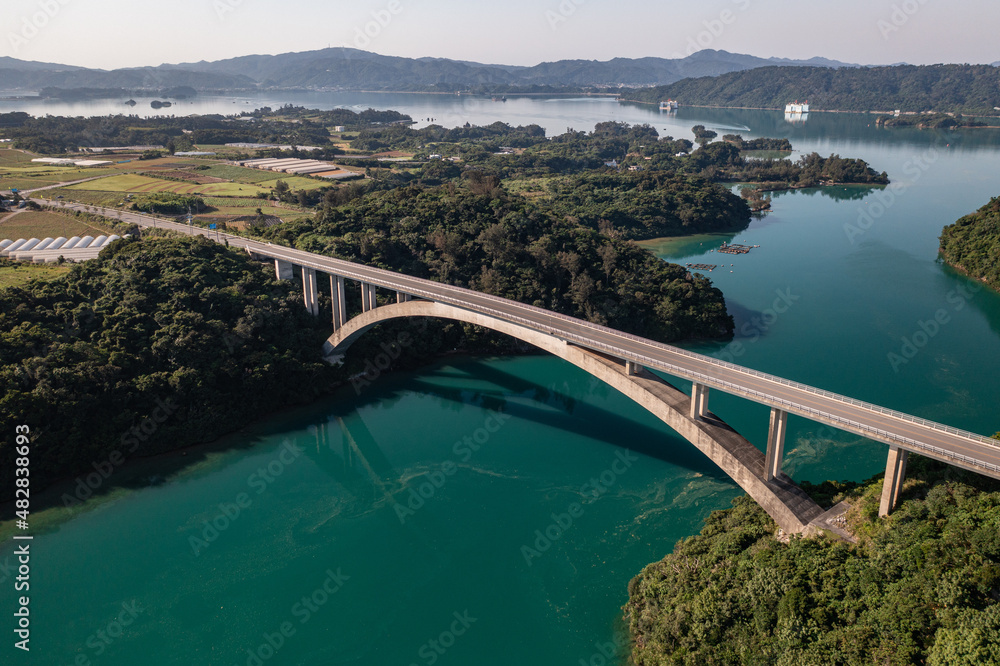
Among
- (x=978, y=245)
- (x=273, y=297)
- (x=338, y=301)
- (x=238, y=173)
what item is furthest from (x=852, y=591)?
(x=238, y=173)

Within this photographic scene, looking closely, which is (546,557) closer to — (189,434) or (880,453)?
(880,453)

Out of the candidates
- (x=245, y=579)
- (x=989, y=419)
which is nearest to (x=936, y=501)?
(x=989, y=419)

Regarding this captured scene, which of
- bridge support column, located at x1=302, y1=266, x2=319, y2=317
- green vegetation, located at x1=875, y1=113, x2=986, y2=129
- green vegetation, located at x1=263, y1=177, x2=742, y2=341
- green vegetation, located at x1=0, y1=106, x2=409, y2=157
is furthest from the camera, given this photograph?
green vegetation, located at x1=875, y1=113, x2=986, y2=129

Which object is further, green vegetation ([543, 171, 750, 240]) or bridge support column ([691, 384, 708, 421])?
green vegetation ([543, 171, 750, 240])

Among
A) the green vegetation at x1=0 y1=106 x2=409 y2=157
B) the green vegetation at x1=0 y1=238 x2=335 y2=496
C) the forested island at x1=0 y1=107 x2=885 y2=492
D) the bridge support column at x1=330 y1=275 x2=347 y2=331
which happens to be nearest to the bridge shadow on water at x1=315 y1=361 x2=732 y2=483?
the forested island at x1=0 y1=107 x2=885 y2=492

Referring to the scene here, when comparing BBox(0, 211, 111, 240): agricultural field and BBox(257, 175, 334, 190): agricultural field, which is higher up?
BBox(257, 175, 334, 190): agricultural field

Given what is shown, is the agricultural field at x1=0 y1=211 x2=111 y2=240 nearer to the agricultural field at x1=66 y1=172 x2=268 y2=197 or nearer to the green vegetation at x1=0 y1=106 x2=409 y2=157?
the agricultural field at x1=66 y1=172 x2=268 y2=197

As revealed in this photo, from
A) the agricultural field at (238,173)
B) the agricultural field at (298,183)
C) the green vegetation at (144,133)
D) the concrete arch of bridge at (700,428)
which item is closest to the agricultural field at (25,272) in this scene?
the concrete arch of bridge at (700,428)
